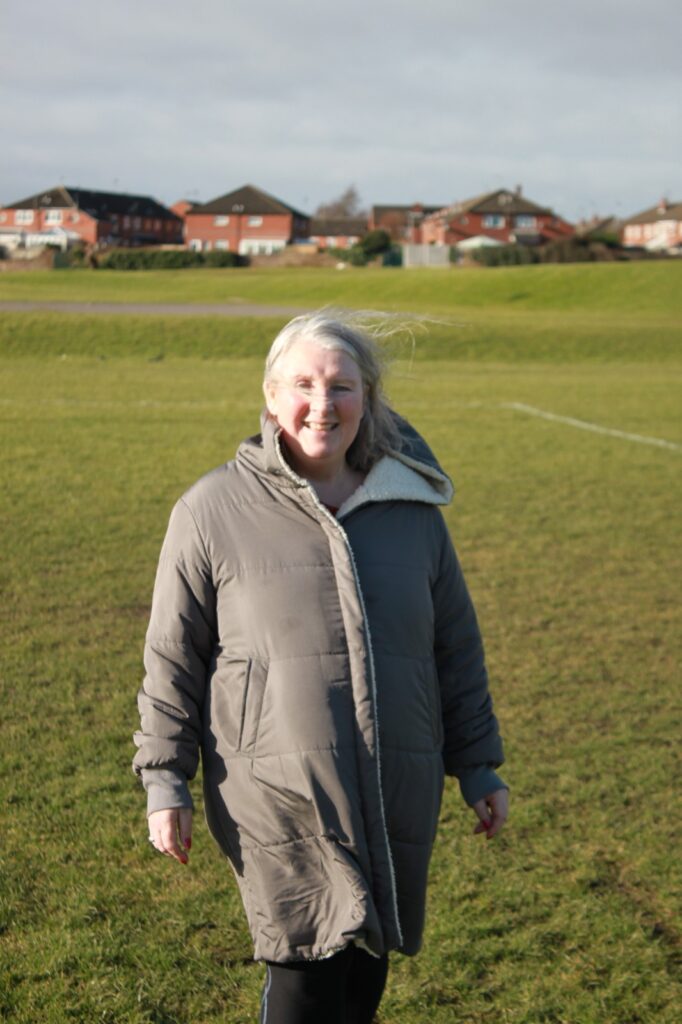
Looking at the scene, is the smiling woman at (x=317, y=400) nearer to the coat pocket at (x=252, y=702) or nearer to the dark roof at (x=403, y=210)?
the coat pocket at (x=252, y=702)

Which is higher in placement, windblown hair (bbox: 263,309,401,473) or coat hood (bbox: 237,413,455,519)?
windblown hair (bbox: 263,309,401,473)

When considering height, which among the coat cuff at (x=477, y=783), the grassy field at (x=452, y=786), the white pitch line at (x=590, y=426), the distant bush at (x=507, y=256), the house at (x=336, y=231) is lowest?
the white pitch line at (x=590, y=426)

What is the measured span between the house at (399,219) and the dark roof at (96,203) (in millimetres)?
23508

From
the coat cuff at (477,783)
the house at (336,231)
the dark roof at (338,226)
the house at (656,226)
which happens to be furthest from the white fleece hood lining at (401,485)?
the house at (656,226)

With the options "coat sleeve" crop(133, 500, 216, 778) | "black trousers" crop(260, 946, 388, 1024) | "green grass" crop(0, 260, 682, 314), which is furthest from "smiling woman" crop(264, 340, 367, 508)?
"green grass" crop(0, 260, 682, 314)

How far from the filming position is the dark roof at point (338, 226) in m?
127

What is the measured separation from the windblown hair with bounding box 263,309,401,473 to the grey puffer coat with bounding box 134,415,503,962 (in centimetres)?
10

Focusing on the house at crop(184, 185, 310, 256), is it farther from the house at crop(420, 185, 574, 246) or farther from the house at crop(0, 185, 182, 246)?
the house at crop(420, 185, 574, 246)

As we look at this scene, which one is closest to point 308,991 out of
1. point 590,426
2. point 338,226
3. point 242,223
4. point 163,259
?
point 590,426

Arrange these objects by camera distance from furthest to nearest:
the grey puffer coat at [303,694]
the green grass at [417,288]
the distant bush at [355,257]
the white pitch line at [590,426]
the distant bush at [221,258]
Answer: the distant bush at [355,257] → the distant bush at [221,258] → the green grass at [417,288] → the white pitch line at [590,426] → the grey puffer coat at [303,694]

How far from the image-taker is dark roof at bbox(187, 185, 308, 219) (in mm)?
123938

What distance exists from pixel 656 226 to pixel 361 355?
140 metres

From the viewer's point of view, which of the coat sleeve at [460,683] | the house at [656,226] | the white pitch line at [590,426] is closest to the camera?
the coat sleeve at [460,683]

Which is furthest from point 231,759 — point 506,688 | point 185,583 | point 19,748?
point 506,688
